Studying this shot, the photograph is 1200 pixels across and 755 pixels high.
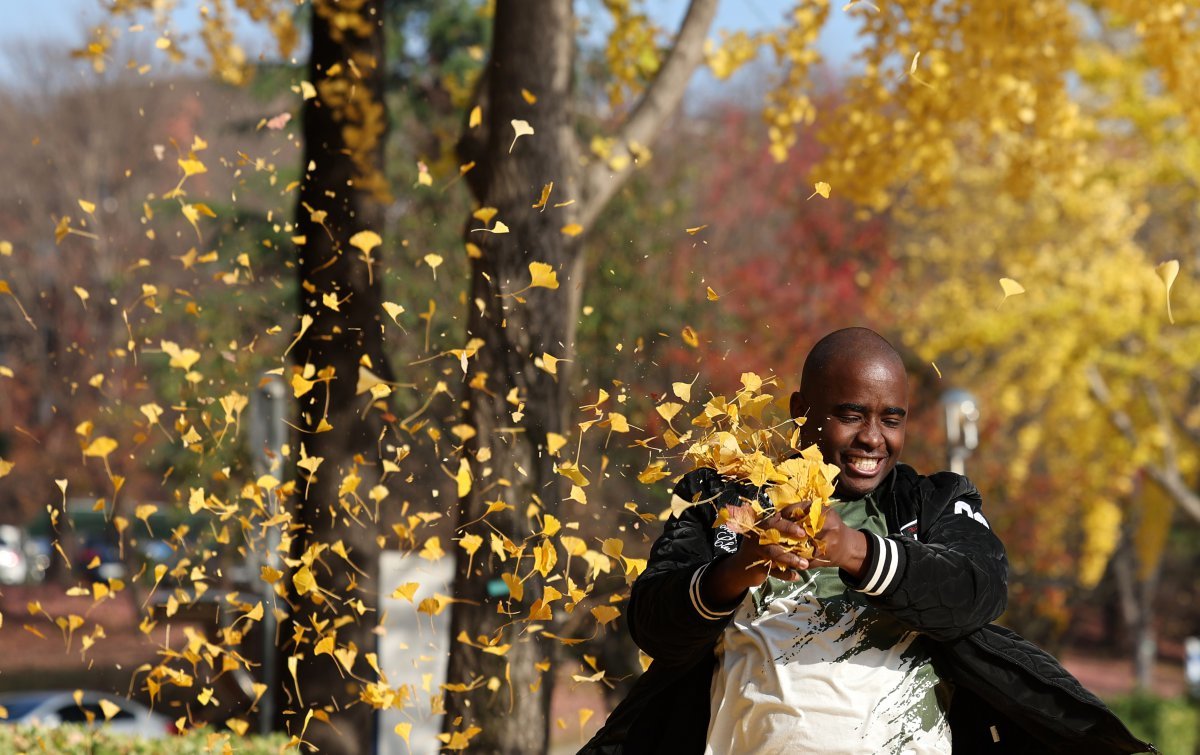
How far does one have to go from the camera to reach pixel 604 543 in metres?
3.10

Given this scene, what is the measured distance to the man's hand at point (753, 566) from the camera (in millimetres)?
2279

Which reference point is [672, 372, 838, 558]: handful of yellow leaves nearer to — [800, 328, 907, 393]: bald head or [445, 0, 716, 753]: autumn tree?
[800, 328, 907, 393]: bald head

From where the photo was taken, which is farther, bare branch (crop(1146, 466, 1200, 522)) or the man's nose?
bare branch (crop(1146, 466, 1200, 522))

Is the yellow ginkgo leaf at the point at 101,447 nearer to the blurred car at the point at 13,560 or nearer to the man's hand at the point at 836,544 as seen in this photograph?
the man's hand at the point at 836,544

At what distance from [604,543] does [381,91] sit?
4890 millimetres

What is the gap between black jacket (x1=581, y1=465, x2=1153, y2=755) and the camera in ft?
7.95

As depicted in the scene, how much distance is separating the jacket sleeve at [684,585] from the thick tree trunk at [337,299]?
13.3 ft

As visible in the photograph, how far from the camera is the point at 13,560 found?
32.2m

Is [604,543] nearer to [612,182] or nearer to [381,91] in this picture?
[612,182]

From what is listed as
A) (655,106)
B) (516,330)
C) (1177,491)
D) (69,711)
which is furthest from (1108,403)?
(516,330)

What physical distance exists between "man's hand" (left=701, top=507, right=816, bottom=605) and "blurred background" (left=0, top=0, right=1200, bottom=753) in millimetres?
498

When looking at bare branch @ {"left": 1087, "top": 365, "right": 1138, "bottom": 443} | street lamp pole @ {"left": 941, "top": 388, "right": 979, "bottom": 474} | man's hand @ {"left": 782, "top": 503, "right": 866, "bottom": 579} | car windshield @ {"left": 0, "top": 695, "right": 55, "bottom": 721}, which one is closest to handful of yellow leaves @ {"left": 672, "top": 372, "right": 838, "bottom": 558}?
man's hand @ {"left": 782, "top": 503, "right": 866, "bottom": 579}

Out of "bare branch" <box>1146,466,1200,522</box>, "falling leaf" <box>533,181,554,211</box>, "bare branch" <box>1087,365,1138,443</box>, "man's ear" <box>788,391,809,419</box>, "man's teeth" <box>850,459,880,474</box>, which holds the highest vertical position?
"falling leaf" <box>533,181,554,211</box>

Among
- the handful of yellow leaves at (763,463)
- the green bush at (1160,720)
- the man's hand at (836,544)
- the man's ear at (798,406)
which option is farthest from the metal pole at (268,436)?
the green bush at (1160,720)
